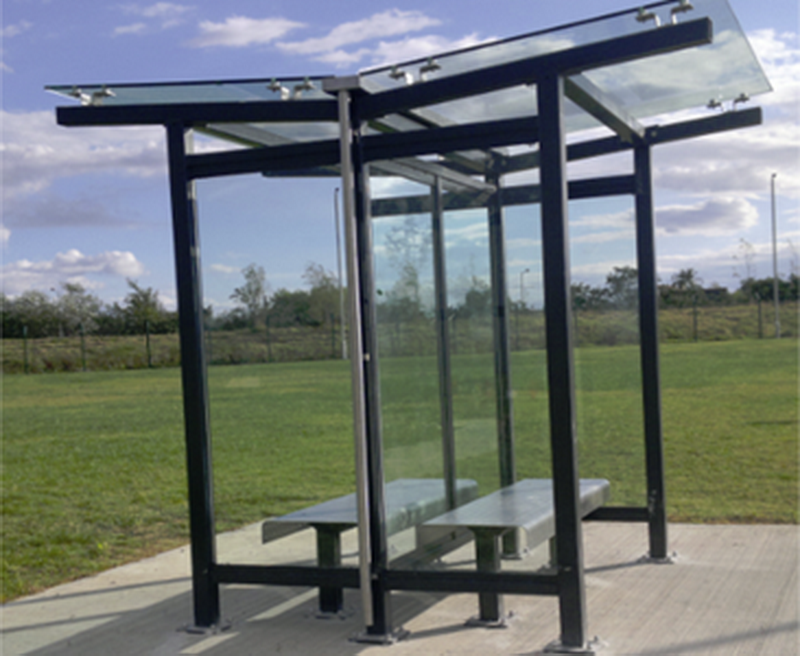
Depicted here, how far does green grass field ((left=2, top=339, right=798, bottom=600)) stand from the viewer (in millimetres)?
4750

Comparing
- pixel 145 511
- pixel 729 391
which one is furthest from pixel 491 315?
pixel 729 391

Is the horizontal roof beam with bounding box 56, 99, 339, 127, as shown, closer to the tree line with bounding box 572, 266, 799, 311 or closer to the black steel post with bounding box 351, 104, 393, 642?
the black steel post with bounding box 351, 104, 393, 642

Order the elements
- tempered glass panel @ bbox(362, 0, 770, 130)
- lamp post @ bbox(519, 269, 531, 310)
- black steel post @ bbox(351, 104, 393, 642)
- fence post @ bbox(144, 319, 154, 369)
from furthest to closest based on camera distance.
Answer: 1. fence post @ bbox(144, 319, 154, 369)
2. lamp post @ bbox(519, 269, 531, 310)
3. black steel post @ bbox(351, 104, 393, 642)
4. tempered glass panel @ bbox(362, 0, 770, 130)

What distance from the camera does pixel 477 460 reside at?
5.07 m

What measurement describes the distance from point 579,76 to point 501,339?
5.01 ft

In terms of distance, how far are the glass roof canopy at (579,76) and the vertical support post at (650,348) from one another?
0.42 m

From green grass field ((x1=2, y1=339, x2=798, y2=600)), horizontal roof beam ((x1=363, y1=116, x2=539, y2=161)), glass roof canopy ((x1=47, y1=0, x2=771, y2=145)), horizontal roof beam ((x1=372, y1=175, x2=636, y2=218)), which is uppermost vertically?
glass roof canopy ((x1=47, y1=0, x2=771, y2=145))

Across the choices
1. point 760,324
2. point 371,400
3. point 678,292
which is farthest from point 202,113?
point 760,324

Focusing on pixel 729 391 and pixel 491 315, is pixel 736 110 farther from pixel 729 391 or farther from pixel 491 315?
pixel 729 391

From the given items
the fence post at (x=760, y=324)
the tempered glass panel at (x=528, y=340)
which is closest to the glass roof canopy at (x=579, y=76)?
the tempered glass panel at (x=528, y=340)

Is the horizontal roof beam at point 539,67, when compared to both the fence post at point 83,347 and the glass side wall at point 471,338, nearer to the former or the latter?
the glass side wall at point 471,338

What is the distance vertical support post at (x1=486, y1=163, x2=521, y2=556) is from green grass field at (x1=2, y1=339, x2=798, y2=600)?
0.07m

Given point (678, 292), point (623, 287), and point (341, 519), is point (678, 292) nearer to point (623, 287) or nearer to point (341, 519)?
point (623, 287)

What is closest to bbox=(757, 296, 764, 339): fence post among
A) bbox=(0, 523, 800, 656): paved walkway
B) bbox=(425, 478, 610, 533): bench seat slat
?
bbox=(0, 523, 800, 656): paved walkway
